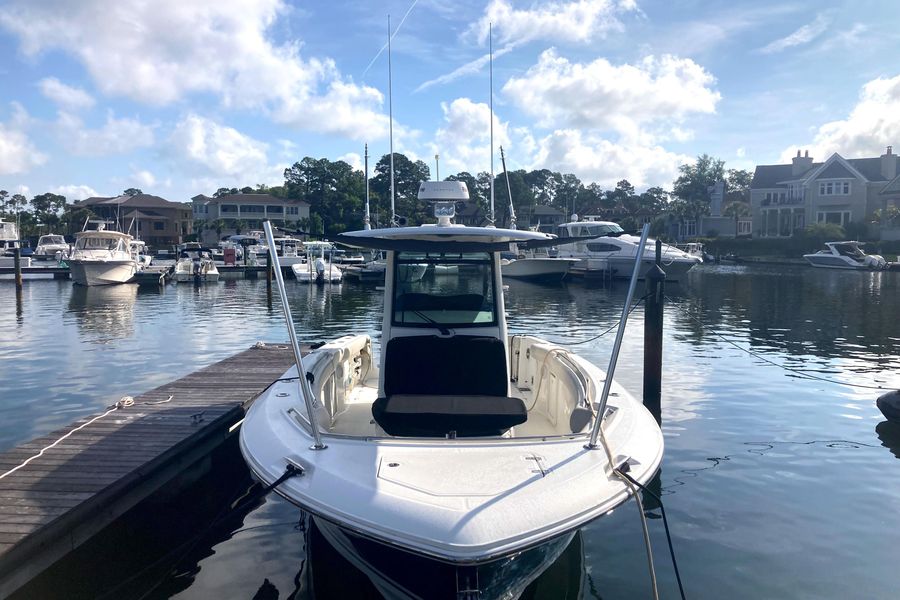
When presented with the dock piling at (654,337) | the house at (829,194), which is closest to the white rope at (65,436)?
the dock piling at (654,337)

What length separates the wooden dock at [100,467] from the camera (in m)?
5.12

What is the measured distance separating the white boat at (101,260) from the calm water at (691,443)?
470 inches

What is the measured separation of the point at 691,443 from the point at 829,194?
223 ft

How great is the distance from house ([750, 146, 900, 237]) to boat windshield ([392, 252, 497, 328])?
68031mm

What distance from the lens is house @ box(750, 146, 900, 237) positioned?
A: 66.1 metres

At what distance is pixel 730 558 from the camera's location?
643 cm

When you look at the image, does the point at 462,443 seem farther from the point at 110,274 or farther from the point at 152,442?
the point at 110,274

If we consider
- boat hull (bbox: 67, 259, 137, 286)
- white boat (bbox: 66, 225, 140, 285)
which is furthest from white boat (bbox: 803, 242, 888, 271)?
boat hull (bbox: 67, 259, 137, 286)

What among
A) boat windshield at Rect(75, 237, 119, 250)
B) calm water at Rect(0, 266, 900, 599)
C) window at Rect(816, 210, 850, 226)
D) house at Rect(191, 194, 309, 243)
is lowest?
calm water at Rect(0, 266, 900, 599)

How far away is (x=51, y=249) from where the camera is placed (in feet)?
200

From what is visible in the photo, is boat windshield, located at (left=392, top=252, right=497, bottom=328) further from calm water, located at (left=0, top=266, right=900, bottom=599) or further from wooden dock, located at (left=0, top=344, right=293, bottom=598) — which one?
wooden dock, located at (left=0, top=344, right=293, bottom=598)

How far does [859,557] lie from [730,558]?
3.99 ft

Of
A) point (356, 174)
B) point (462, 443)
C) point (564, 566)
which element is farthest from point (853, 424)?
point (356, 174)

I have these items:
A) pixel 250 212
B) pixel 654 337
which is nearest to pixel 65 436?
pixel 654 337
